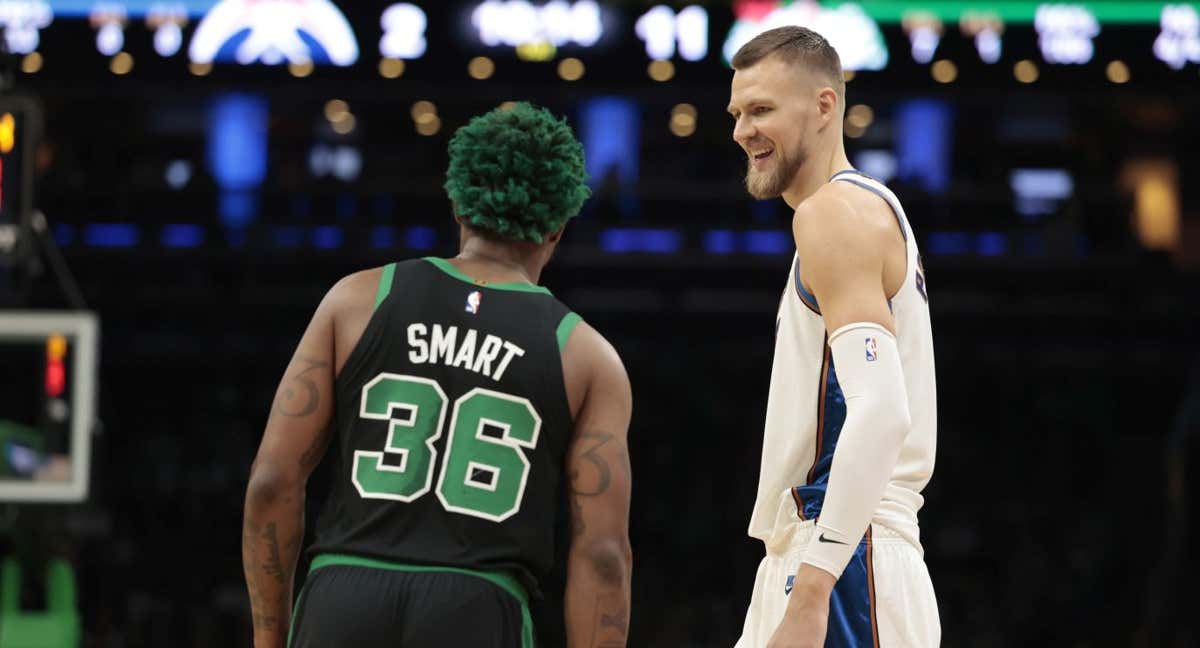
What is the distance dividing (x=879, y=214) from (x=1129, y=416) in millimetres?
17211

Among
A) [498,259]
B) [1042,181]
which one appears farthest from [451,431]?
[1042,181]

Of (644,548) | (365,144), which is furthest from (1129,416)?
(365,144)

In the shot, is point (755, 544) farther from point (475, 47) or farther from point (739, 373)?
point (475, 47)

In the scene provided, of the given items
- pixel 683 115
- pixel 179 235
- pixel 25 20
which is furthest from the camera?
pixel 179 235

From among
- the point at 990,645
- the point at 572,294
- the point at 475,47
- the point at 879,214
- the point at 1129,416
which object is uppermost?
the point at 475,47

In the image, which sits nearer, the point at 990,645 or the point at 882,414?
the point at 882,414

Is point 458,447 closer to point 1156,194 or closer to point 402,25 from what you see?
point 402,25

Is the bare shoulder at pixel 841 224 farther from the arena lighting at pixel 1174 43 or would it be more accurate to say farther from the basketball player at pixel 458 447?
the arena lighting at pixel 1174 43

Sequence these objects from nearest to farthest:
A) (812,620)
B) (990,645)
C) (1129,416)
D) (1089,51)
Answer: (812,620), (1089,51), (990,645), (1129,416)

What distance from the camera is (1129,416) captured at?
19781mm

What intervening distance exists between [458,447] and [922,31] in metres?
7.11

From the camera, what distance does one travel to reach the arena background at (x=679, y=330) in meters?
16.3

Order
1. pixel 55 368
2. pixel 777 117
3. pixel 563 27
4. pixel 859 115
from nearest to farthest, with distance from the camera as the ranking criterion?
pixel 777 117 → pixel 563 27 → pixel 55 368 → pixel 859 115

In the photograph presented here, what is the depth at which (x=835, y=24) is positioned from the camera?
32.2 feet
